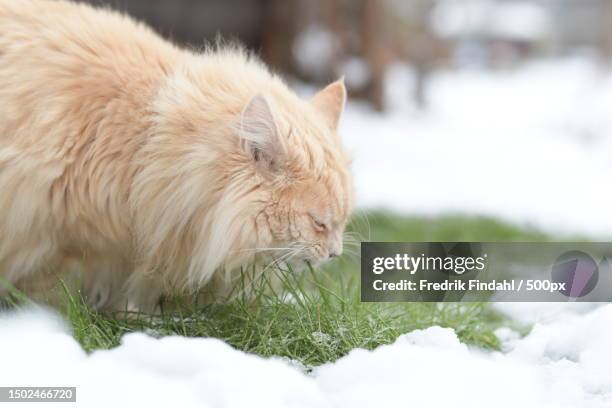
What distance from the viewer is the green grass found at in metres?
2.33

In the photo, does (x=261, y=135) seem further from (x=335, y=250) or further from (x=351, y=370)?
(x=351, y=370)

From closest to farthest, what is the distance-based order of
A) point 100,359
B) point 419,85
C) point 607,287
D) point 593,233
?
point 100,359, point 607,287, point 593,233, point 419,85

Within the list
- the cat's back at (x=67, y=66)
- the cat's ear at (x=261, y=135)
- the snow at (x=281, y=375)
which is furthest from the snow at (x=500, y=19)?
the snow at (x=281, y=375)

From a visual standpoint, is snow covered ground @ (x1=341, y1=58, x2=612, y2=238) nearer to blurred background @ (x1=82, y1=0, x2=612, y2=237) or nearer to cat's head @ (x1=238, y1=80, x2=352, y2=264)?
blurred background @ (x1=82, y1=0, x2=612, y2=237)

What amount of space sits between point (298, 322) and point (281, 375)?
42cm

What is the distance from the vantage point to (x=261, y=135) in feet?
7.53

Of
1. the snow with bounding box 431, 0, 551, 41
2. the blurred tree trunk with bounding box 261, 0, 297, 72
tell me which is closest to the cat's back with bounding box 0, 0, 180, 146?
the blurred tree trunk with bounding box 261, 0, 297, 72

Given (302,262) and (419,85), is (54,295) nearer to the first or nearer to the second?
(302,262)

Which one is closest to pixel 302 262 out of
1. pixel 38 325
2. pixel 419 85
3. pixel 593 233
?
pixel 38 325

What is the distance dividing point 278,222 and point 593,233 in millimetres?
3574

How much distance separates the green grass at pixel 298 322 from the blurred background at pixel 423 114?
2.84m

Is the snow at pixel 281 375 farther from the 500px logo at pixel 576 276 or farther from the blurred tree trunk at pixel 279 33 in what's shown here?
the blurred tree trunk at pixel 279 33

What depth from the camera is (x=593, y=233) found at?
17.2 feet

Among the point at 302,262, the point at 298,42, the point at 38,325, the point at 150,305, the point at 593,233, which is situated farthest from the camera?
the point at 298,42
